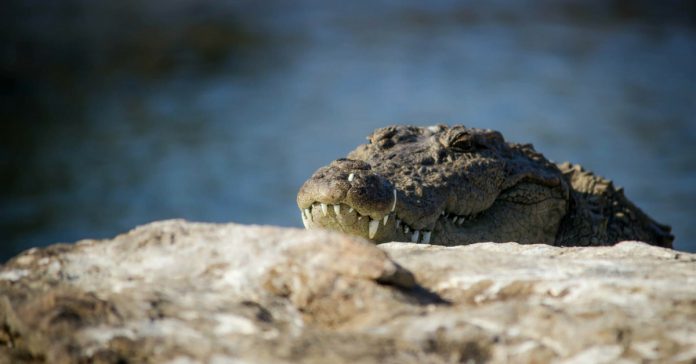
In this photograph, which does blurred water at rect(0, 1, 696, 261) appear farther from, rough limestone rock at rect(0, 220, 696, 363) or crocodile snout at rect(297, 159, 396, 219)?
rough limestone rock at rect(0, 220, 696, 363)

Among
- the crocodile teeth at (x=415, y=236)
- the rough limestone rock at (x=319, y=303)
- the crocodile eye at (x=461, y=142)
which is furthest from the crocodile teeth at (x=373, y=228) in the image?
the rough limestone rock at (x=319, y=303)

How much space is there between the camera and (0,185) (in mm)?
17438

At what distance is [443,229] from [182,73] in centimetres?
1863

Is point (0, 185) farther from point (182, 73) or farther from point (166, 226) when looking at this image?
point (166, 226)

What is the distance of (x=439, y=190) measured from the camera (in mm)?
4148

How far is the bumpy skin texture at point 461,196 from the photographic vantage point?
368 centimetres

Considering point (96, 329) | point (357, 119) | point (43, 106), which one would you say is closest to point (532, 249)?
point (96, 329)

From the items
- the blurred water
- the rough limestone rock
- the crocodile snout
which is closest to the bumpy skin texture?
the crocodile snout

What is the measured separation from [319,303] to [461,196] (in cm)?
218

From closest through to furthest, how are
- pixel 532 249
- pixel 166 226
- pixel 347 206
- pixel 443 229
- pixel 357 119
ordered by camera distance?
pixel 166 226, pixel 532 249, pixel 347 206, pixel 443 229, pixel 357 119

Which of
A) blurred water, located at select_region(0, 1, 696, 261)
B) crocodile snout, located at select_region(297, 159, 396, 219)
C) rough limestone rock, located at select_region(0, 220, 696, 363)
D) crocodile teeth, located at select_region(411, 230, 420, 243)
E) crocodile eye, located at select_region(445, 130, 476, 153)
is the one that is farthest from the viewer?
blurred water, located at select_region(0, 1, 696, 261)

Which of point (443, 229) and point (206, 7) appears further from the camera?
point (206, 7)

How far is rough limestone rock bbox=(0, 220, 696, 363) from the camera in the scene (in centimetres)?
204

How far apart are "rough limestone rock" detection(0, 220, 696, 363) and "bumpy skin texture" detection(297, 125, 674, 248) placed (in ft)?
3.73
